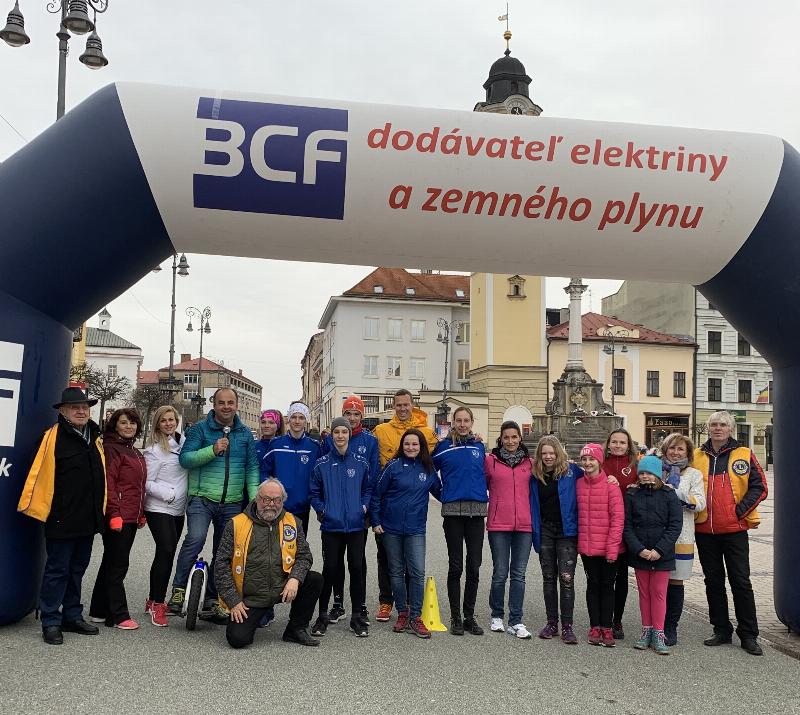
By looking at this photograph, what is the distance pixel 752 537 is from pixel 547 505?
8669mm

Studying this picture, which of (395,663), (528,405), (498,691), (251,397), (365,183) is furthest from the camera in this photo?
(251,397)

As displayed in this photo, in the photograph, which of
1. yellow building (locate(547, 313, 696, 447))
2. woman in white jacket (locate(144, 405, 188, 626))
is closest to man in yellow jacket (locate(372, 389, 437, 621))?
woman in white jacket (locate(144, 405, 188, 626))

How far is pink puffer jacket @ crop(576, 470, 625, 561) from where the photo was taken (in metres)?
6.31

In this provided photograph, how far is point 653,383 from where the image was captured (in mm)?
52688

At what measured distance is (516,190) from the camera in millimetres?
5980

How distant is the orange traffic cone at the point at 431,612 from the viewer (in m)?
6.61

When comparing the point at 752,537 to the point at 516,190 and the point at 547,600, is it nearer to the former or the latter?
the point at 547,600

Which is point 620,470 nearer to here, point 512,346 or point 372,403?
point 512,346

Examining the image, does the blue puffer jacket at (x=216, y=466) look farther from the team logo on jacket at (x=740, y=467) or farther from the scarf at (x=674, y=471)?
the team logo on jacket at (x=740, y=467)

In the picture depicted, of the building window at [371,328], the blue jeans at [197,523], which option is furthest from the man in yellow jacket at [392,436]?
the building window at [371,328]

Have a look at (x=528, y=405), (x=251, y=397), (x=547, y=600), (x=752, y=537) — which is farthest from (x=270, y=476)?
(x=251, y=397)

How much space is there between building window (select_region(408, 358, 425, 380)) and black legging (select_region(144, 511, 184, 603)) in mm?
52899

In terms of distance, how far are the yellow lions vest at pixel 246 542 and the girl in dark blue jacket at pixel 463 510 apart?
4.28ft

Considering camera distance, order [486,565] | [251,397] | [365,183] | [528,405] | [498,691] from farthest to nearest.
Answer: [251,397], [528,405], [486,565], [365,183], [498,691]
